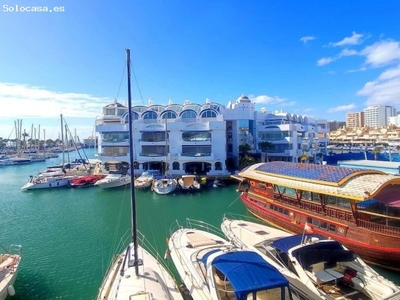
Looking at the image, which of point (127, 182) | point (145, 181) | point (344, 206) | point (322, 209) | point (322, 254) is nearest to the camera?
point (322, 254)

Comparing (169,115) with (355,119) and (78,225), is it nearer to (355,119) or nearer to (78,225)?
(78,225)

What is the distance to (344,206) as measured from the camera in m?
15.4

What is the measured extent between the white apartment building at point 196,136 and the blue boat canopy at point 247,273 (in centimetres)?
2774

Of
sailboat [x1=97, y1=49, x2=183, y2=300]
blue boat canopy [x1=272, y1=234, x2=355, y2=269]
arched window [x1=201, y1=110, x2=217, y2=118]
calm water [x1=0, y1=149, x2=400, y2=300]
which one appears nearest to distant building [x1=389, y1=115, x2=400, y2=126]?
arched window [x1=201, y1=110, x2=217, y2=118]

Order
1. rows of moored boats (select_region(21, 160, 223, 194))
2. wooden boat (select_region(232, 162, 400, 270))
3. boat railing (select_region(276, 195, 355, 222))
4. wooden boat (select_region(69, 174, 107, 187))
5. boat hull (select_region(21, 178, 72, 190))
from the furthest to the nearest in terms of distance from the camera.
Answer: wooden boat (select_region(69, 174, 107, 187))
boat hull (select_region(21, 178, 72, 190))
rows of moored boats (select_region(21, 160, 223, 194))
boat railing (select_region(276, 195, 355, 222))
wooden boat (select_region(232, 162, 400, 270))

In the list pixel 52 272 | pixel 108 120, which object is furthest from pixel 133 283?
pixel 108 120

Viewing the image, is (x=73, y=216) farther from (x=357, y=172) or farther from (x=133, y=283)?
(x=357, y=172)

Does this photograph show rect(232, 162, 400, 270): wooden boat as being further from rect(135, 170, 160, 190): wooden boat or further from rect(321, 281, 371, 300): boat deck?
rect(135, 170, 160, 190): wooden boat

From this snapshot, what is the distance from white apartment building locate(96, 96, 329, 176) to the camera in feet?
129

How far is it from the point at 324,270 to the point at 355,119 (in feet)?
691

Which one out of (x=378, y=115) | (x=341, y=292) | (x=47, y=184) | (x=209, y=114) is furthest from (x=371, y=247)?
(x=378, y=115)

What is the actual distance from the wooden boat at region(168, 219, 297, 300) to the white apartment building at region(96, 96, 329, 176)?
25.3 meters

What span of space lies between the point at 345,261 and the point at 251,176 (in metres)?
11.5

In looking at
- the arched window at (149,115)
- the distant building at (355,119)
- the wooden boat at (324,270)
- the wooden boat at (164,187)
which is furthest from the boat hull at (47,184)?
the distant building at (355,119)
